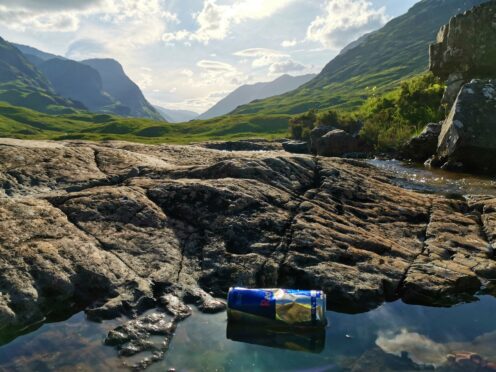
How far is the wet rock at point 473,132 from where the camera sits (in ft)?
90.4

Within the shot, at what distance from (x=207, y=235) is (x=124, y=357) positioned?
513cm

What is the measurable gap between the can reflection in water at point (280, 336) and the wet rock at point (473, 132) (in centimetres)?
2275

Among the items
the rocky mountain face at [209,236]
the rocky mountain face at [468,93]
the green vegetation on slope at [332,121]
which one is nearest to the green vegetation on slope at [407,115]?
the rocky mountain face at [468,93]

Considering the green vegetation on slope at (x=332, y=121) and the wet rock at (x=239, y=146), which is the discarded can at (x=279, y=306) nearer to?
the green vegetation on slope at (x=332, y=121)

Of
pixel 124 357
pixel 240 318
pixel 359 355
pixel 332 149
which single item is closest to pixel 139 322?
pixel 124 357

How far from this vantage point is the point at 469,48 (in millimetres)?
39094

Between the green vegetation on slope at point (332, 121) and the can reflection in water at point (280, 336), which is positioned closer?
the can reflection in water at point (280, 336)

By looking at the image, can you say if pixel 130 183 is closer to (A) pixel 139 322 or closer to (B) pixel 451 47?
(A) pixel 139 322

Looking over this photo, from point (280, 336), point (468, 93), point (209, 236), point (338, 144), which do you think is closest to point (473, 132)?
point (468, 93)

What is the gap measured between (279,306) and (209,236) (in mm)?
3960

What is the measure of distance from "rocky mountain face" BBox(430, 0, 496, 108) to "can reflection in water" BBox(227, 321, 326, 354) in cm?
3638

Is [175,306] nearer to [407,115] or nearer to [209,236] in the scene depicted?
[209,236]

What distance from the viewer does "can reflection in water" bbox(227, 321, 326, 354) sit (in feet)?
30.6

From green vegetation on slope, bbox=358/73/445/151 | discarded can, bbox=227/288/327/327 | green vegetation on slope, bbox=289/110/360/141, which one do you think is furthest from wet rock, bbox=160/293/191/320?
green vegetation on slope, bbox=289/110/360/141
